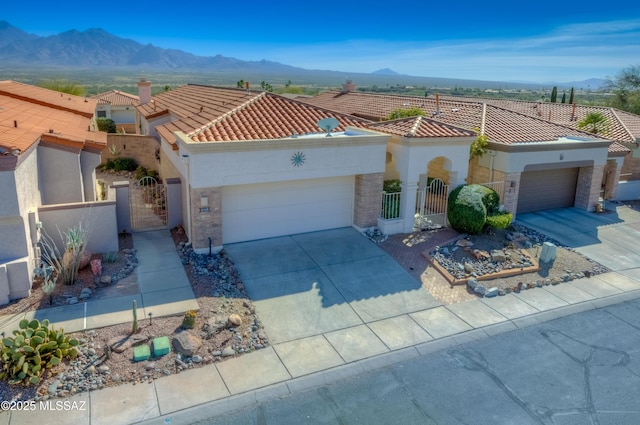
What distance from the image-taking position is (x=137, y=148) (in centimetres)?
2816

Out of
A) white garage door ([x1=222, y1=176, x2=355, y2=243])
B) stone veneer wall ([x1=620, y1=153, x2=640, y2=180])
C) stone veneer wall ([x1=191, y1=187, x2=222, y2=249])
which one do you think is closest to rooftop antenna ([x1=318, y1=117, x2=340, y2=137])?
white garage door ([x1=222, y1=176, x2=355, y2=243])

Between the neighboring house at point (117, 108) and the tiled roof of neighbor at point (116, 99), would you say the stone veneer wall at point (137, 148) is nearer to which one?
the neighboring house at point (117, 108)

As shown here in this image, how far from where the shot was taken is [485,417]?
9.08 meters

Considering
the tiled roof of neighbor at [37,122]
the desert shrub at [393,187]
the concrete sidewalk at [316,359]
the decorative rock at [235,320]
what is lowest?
the concrete sidewalk at [316,359]

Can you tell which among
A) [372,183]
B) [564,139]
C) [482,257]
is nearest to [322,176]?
[372,183]

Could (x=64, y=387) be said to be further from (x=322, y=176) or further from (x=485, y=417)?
(x=322, y=176)

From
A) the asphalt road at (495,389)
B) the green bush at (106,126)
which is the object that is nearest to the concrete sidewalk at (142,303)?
the asphalt road at (495,389)

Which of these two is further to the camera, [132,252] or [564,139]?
[564,139]

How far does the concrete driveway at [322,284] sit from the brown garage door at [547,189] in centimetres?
907

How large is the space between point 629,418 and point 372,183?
10.5 metres

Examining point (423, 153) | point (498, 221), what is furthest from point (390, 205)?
point (498, 221)

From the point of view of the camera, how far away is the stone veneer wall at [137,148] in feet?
90.2

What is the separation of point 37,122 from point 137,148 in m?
11.3

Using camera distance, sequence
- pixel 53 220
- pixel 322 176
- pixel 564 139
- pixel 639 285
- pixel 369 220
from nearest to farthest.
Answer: pixel 53 220 → pixel 639 285 → pixel 322 176 → pixel 369 220 → pixel 564 139
